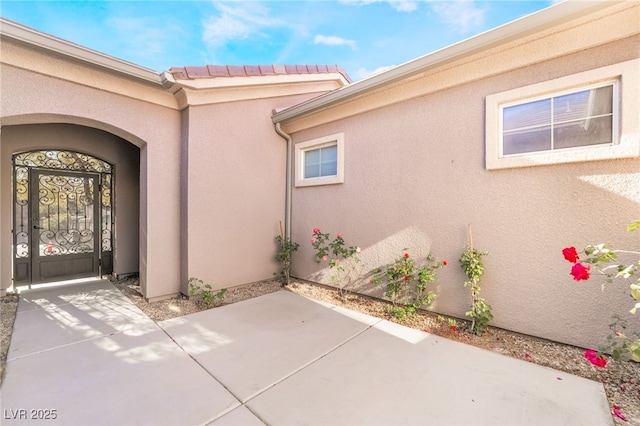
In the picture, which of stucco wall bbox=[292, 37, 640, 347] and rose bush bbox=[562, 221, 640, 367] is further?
stucco wall bbox=[292, 37, 640, 347]

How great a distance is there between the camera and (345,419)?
236cm

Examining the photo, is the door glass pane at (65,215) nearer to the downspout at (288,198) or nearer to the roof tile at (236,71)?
the roof tile at (236,71)

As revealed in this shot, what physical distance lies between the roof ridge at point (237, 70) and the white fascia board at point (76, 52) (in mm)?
326

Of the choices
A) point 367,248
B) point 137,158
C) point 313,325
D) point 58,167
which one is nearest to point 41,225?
point 58,167

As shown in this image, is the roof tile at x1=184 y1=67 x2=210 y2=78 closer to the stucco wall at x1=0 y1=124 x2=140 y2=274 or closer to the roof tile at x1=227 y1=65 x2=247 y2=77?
the roof tile at x1=227 y1=65 x2=247 y2=77

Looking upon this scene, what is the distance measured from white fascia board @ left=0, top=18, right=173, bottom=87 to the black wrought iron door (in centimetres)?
357

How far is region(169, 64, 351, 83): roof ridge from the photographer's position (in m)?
5.07

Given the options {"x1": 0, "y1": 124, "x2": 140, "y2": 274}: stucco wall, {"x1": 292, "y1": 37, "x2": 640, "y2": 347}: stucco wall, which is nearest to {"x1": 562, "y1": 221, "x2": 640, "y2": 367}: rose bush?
{"x1": 292, "y1": 37, "x2": 640, "y2": 347}: stucco wall

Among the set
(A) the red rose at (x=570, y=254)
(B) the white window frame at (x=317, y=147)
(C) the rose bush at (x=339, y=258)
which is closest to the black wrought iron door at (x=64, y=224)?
(B) the white window frame at (x=317, y=147)

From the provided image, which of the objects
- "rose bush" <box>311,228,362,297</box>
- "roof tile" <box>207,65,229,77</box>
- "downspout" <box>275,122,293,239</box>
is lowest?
"rose bush" <box>311,228,362,297</box>

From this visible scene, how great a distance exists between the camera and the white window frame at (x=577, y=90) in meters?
3.18

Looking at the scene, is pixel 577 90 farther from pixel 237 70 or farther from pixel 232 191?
pixel 232 191

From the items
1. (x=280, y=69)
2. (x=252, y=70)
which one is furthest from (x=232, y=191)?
(x=280, y=69)

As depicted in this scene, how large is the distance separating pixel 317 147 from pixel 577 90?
4.75 meters
